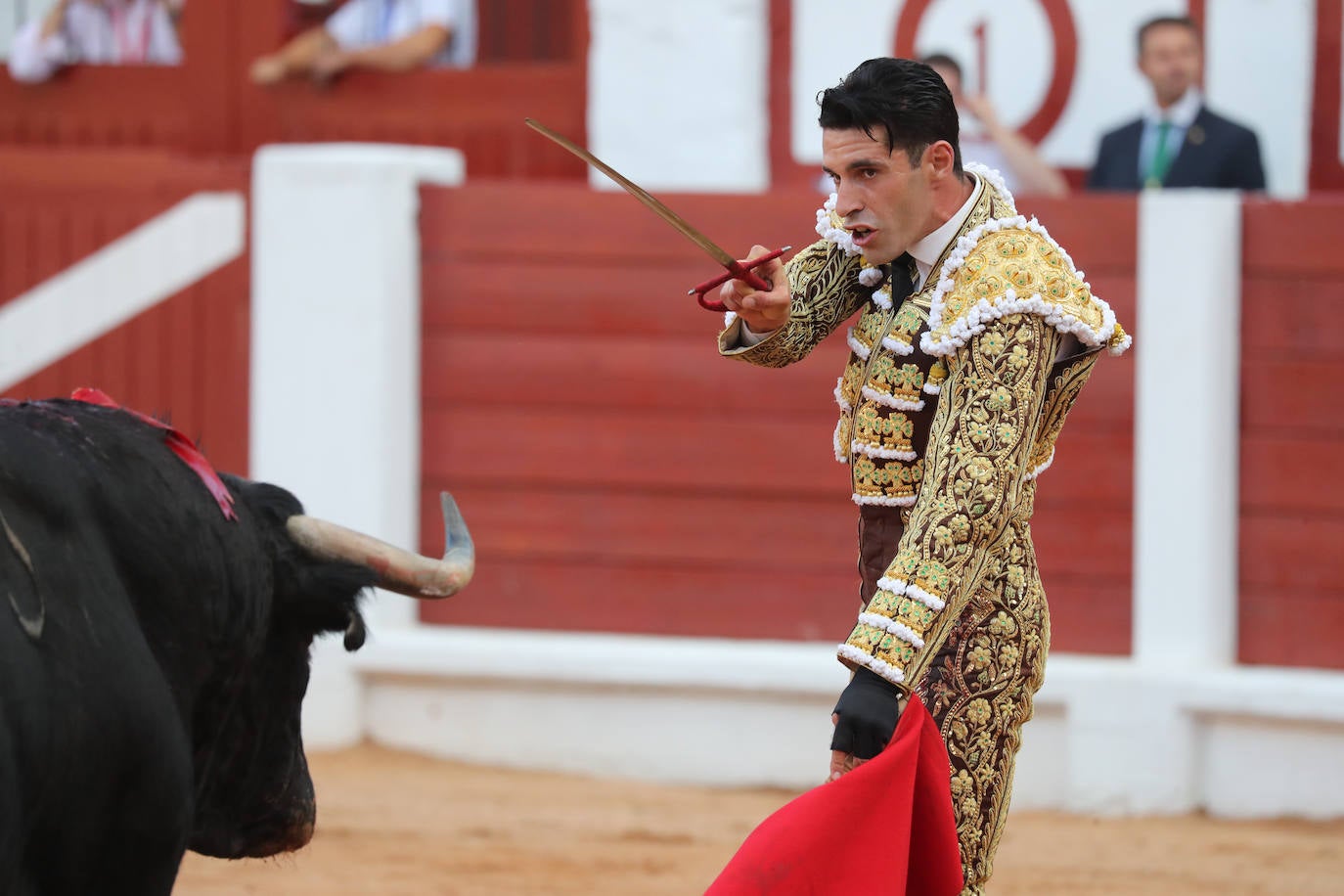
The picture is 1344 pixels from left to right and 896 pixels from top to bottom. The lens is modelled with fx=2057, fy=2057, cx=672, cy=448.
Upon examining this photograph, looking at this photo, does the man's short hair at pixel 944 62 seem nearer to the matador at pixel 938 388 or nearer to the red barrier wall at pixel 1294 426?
the red barrier wall at pixel 1294 426

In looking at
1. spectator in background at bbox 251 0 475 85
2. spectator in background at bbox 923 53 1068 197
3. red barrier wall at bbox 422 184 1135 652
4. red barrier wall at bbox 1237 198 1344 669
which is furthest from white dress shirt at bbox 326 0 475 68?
red barrier wall at bbox 1237 198 1344 669

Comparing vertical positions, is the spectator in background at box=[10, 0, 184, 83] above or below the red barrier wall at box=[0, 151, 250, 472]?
above

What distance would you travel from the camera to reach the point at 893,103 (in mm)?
2338

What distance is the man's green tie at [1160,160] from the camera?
528cm

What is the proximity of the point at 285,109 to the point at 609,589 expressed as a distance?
89.9 inches

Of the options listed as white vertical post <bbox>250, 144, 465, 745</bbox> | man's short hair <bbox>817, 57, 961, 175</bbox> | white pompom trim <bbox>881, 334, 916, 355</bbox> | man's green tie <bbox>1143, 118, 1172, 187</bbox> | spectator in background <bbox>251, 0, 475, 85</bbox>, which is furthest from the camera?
spectator in background <bbox>251, 0, 475, 85</bbox>

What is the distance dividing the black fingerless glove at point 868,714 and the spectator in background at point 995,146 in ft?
10.5

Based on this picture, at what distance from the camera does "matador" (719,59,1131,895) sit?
2283 mm

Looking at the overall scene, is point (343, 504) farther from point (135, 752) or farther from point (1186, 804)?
point (135, 752)

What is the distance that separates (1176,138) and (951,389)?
3163 mm

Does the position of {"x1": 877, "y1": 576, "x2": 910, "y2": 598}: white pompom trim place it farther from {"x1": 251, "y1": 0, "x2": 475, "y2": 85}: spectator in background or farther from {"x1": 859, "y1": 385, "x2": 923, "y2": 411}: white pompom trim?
{"x1": 251, "y1": 0, "x2": 475, "y2": 85}: spectator in background

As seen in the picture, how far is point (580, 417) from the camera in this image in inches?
202

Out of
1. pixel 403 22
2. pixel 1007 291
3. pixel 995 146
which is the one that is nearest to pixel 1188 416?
pixel 995 146

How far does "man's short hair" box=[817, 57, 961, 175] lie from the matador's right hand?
0.20 metres
